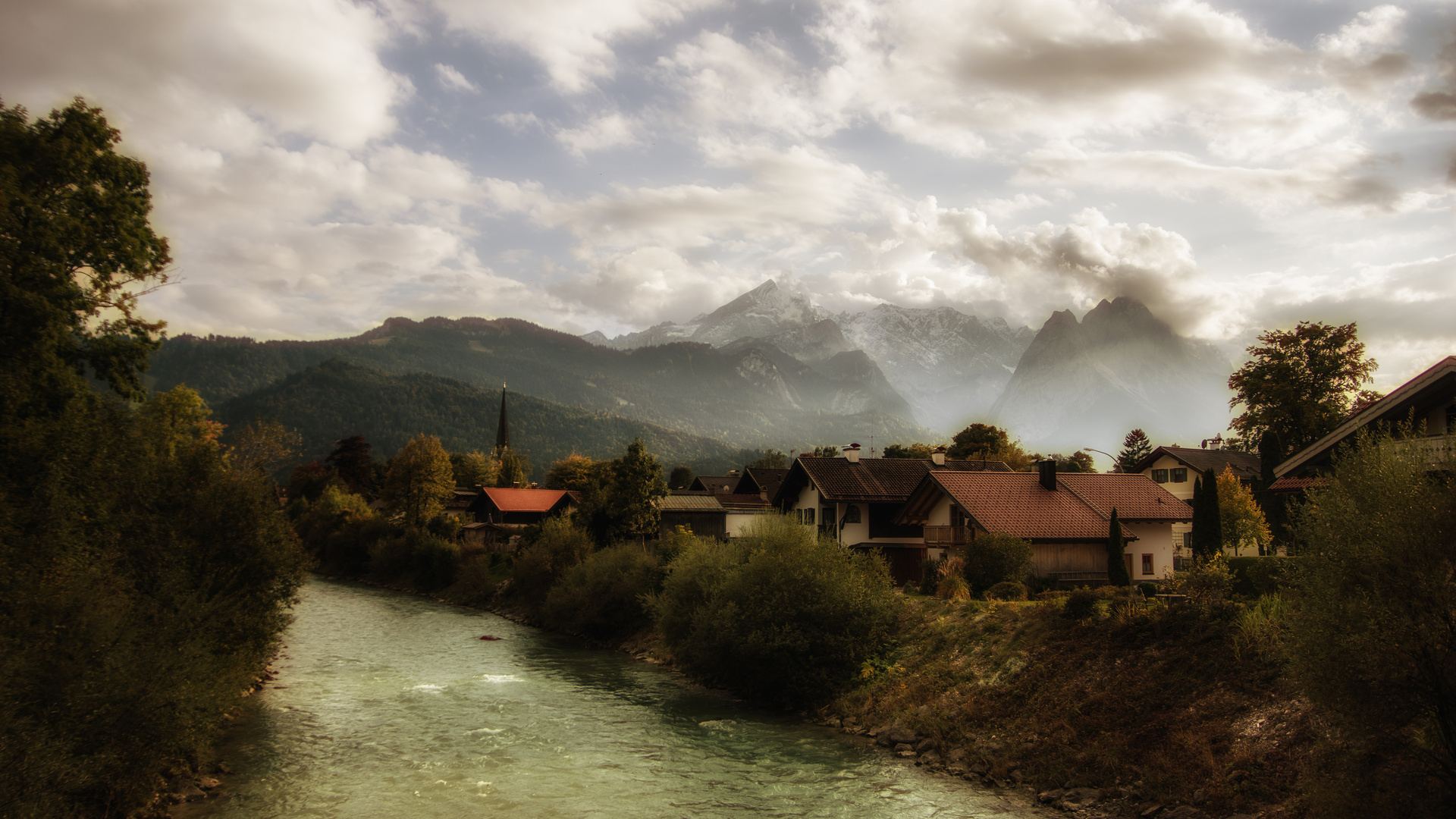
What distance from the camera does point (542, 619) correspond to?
55312 mm

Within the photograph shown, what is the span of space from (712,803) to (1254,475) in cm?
6709

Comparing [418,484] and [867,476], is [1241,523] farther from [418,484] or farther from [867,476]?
[418,484]

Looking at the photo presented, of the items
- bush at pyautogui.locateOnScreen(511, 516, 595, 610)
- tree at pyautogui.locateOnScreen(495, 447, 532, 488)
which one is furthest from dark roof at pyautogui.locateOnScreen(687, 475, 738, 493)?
tree at pyautogui.locateOnScreen(495, 447, 532, 488)

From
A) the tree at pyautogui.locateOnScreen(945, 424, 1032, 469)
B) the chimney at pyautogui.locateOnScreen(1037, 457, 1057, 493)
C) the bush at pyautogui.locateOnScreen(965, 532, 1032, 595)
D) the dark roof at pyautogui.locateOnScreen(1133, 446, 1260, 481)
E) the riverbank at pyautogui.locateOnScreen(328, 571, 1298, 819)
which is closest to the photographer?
the riverbank at pyautogui.locateOnScreen(328, 571, 1298, 819)

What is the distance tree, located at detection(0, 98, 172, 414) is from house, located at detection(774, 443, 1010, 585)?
33928 mm

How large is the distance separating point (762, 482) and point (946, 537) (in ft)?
105

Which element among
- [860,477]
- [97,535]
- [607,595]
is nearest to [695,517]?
[607,595]

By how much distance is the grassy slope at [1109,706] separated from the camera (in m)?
18.5

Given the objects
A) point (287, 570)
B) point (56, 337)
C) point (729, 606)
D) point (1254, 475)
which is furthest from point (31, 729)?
point (1254, 475)

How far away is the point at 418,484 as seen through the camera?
3378 inches

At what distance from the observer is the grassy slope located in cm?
1850

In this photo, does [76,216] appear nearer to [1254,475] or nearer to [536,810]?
[536,810]

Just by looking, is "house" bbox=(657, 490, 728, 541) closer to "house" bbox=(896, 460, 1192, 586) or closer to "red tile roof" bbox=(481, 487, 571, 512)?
"house" bbox=(896, 460, 1192, 586)

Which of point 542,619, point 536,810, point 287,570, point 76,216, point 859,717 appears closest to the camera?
point 536,810
